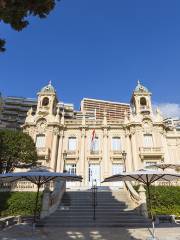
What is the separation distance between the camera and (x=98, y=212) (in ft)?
51.1

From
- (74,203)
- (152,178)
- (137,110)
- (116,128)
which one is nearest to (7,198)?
(74,203)

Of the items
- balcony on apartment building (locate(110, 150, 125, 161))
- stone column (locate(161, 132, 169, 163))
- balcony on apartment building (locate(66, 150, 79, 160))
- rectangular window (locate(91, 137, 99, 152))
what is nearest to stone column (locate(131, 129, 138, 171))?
balcony on apartment building (locate(110, 150, 125, 161))

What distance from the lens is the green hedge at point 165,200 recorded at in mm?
18812

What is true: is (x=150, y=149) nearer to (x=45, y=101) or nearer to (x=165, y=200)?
(x=165, y=200)

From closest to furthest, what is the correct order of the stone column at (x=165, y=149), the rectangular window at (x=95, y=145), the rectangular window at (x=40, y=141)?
the stone column at (x=165, y=149) → the rectangular window at (x=40, y=141) → the rectangular window at (x=95, y=145)

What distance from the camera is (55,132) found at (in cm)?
3394

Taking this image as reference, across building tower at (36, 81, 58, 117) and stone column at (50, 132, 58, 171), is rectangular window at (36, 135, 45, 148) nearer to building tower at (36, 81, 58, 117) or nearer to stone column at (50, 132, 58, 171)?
stone column at (50, 132, 58, 171)

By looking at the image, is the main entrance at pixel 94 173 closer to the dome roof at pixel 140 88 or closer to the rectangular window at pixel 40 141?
the rectangular window at pixel 40 141

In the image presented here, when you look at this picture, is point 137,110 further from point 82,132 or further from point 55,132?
point 55,132

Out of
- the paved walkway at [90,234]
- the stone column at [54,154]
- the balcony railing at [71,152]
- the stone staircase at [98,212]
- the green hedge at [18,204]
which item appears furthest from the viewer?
the balcony railing at [71,152]

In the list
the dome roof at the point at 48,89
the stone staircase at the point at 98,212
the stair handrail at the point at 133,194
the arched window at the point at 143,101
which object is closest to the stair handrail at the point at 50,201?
the stone staircase at the point at 98,212

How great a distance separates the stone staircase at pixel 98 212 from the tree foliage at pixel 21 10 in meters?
10.8

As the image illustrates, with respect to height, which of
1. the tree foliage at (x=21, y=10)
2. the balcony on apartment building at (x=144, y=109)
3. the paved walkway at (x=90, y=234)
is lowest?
the paved walkway at (x=90, y=234)

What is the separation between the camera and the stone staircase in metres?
13.5
